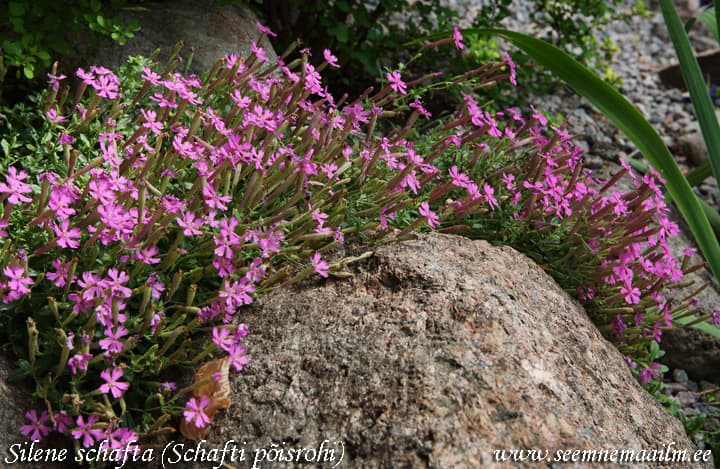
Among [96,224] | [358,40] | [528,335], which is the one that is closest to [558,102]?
[358,40]

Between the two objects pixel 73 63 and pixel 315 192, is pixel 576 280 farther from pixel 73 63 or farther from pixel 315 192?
pixel 73 63

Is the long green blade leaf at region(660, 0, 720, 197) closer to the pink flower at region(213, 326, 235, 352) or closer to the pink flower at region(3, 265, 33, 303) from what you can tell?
the pink flower at region(213, 326, 235, 352)

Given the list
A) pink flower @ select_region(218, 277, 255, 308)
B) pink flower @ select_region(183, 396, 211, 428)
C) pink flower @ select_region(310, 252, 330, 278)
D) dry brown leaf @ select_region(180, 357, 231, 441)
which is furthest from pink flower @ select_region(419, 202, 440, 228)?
pink flower @ select_region(183, 396, 211, 428)

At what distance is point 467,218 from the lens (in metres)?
2.43

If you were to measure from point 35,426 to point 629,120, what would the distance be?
69.6 inches

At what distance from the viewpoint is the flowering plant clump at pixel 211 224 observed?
1.77 metres

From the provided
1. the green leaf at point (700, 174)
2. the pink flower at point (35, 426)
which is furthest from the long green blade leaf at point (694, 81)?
the pink flower at point (35, 426)

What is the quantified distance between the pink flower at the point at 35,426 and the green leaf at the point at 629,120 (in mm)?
1616

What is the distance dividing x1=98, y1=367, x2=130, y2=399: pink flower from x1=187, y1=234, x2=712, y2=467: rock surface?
25 cm

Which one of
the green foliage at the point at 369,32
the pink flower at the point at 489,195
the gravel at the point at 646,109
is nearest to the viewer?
the pink flower at the point at 489,195

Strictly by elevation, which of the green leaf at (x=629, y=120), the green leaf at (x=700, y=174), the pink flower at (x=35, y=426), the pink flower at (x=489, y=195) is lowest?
the pink flower at (x=35, y=426)

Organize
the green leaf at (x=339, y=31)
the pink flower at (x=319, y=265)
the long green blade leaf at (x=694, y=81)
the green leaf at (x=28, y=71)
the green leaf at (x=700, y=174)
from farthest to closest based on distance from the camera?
the green leaf at (x=339, y=31)
the green leaf at (x=700, y=174)
the green leaf at (x=28, y=71)
the long green blade leaf at (x=694, y=81)
the pink flower at (x=319, y=265)

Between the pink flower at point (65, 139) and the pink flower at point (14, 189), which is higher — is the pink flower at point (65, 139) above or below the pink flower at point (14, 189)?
below

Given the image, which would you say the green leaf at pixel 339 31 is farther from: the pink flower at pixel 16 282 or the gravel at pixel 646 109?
the pink flower at pixel 16 282
